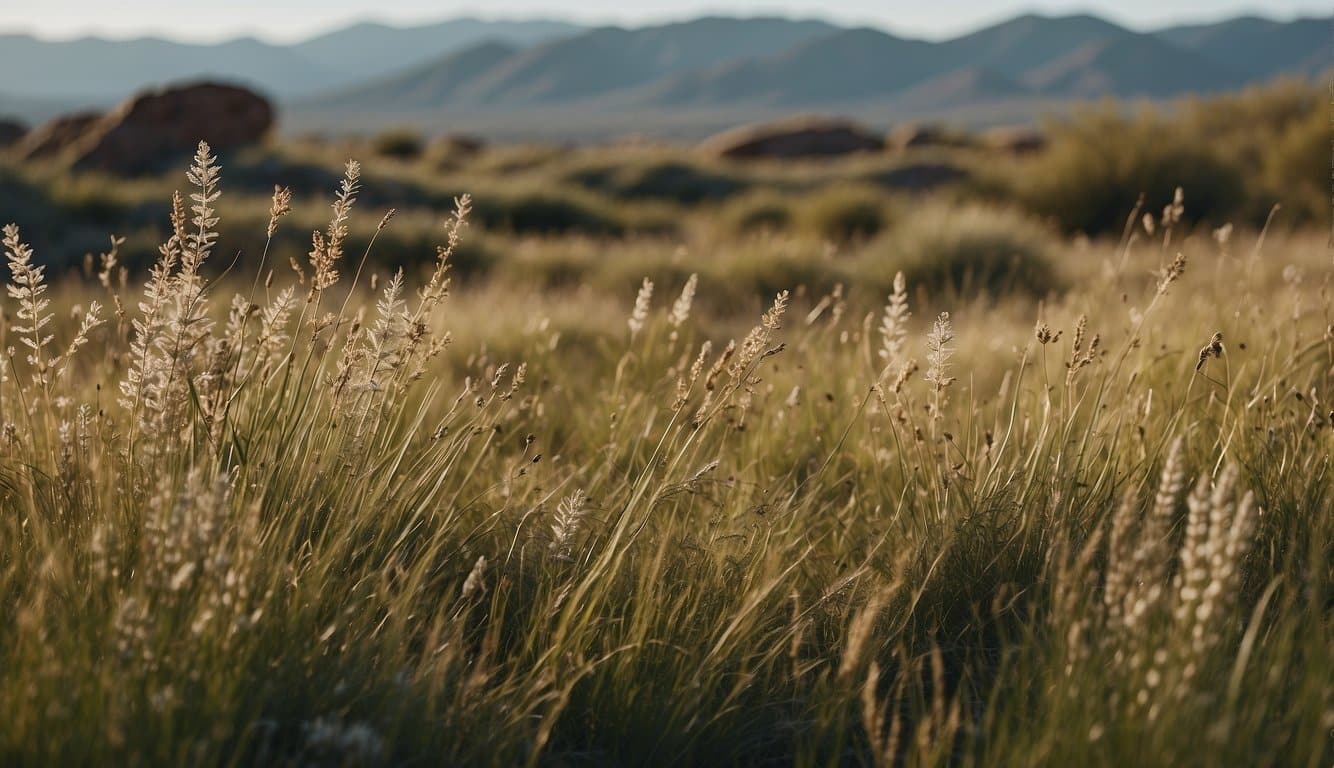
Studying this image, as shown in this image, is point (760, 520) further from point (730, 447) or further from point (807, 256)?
point (807, 256)

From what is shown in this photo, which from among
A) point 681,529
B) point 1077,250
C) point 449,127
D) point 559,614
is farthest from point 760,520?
point 449,127

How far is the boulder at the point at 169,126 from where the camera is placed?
1900 centimetres

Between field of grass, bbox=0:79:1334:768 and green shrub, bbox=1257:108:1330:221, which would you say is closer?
field of grass, bbox=0:79:1334:768

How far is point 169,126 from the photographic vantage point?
66.3 feet

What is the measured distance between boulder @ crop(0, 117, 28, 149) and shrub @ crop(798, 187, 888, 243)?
65.9 ft

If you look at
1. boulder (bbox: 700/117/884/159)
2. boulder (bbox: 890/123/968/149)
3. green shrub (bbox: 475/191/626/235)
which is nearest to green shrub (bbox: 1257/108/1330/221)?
green shrub (bbox: 475/191/626/235)

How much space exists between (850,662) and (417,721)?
2.38 ft

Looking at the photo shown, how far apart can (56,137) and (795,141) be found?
663 inches

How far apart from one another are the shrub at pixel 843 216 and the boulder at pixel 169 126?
11.3m

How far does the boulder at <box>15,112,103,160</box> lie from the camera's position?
792 inches

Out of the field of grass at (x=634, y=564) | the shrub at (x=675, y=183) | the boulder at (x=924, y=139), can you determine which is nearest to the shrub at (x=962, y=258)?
the field of grass at (x=634, y=564)

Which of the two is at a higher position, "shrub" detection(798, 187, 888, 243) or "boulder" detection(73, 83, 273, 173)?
"boulder" detection(73, 83, 273, 173)

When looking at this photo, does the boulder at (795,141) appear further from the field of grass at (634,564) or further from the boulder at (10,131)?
the field of grass at (634,564)

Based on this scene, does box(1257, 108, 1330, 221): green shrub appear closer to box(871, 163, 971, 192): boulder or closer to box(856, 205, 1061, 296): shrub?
box(856, 205, 1061, 296): shrub
